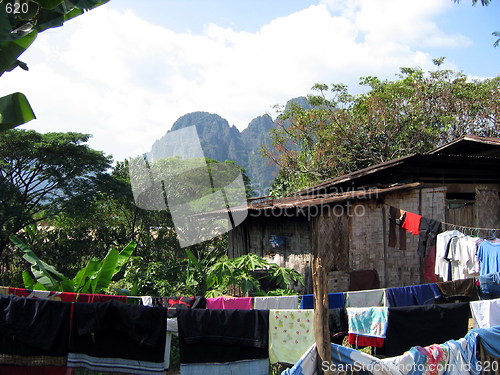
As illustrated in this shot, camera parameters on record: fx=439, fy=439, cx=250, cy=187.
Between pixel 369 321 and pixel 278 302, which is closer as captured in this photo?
pixel 369 321

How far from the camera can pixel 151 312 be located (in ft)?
14.2

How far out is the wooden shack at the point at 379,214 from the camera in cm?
838

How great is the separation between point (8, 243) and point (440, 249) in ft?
39.4

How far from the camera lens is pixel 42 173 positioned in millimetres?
13828

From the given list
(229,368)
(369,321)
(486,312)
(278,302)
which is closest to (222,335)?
(229,368)

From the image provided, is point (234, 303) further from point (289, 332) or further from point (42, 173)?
point (42, 173)

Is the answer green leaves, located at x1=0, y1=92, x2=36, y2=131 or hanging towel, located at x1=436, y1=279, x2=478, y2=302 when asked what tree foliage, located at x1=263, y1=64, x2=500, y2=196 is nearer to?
hanging towel, located at x1=436, y1=279, x2=478, y2=302

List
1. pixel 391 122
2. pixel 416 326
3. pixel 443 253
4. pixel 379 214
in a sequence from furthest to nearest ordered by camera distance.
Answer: pixel 391 122 < pixel 379 214 < pixel 443 253 < pixel 416 326

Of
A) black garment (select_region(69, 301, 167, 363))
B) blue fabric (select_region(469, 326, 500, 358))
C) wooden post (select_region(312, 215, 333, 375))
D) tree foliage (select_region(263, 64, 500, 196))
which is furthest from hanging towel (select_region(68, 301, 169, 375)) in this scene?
tree foliage (select_region(263, 64, 500, 196))

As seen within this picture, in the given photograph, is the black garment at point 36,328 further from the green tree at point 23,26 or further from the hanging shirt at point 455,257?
the hanging shirt at point 455,257

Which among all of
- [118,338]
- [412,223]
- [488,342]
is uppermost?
[412,223]

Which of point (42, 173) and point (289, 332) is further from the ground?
point (42, 173)

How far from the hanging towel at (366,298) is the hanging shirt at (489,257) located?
2134 mm

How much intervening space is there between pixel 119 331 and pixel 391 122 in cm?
1495
